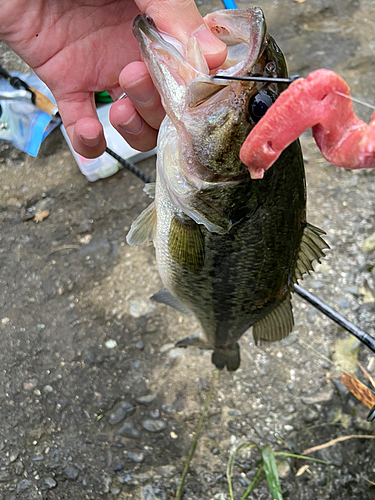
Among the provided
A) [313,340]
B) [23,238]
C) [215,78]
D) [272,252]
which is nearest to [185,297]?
[272,252]

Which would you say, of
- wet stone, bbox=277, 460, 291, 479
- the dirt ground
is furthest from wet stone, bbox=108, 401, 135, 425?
wet stone, bbox=277, 460, 291, 479

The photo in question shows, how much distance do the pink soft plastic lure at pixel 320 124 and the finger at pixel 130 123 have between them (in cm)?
96

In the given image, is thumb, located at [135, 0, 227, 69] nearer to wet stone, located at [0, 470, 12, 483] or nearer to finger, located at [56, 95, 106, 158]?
finger, located at [56, 95, 106, 158]

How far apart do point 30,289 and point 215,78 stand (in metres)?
2.14

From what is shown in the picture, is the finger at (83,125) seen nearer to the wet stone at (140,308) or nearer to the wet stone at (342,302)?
the wet stone at (140,308)

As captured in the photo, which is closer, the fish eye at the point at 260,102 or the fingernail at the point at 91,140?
the fish eye at the point at 260,102

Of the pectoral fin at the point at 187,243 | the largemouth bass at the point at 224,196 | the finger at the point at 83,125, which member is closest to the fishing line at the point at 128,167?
the finger at the point at 83,125

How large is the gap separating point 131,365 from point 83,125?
1.54 meters

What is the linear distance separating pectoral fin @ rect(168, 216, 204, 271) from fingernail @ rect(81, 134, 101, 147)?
0.47 m

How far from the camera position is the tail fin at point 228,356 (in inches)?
86.7

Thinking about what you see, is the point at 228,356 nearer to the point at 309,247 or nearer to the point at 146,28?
the point at 309,247

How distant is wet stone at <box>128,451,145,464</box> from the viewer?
2307mm

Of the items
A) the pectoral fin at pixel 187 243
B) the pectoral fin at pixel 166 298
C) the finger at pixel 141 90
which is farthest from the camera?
the pectoral fin at pixel 166 298

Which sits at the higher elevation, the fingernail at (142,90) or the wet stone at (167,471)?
the fingernail at (142,90)
